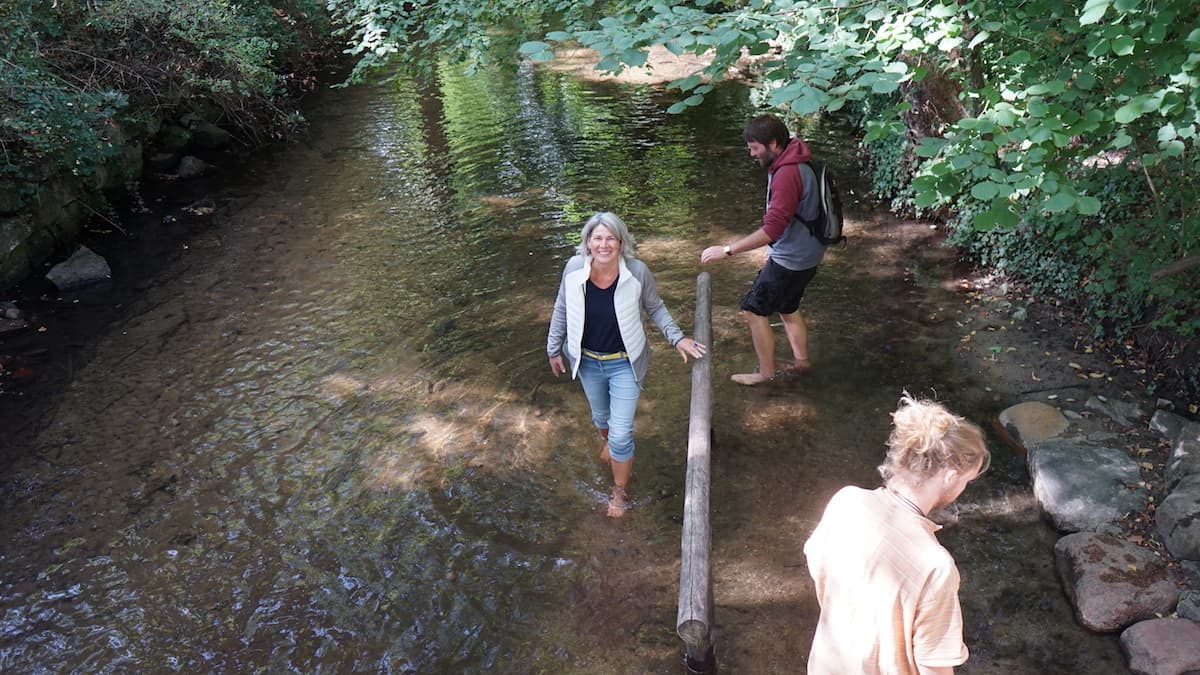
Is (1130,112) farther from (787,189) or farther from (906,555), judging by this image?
(906,555)

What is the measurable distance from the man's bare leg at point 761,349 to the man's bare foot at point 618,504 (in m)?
1.79

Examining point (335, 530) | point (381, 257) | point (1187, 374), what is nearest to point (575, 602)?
point (335, 530)

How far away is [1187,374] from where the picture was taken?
6039mm

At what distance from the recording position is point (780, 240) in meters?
6.00

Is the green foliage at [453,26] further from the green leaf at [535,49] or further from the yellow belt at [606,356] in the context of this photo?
the yellow belt at [606,356]

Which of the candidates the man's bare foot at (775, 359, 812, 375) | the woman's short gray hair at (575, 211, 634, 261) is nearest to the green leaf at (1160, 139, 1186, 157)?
the woman's short gray hair at (575, 211, 634, 261)

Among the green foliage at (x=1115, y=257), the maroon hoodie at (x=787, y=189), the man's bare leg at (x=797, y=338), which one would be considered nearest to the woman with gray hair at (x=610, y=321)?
the maroon hoodie at (x=787, y=189)

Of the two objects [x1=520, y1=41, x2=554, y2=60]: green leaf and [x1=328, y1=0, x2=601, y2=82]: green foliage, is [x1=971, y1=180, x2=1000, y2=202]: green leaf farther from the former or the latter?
[x1=328, y1=0, x2=601, y2=82]: green foliage

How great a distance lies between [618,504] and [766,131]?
2.72m

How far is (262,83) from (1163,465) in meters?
12.9

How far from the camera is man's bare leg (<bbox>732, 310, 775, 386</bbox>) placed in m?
6.46

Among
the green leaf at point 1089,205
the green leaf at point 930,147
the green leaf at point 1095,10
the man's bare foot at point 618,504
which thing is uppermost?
the green leaf at point 1095,10

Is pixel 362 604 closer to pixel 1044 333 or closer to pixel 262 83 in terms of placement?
pixel 1044 333

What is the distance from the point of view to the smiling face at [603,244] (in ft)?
14.8
